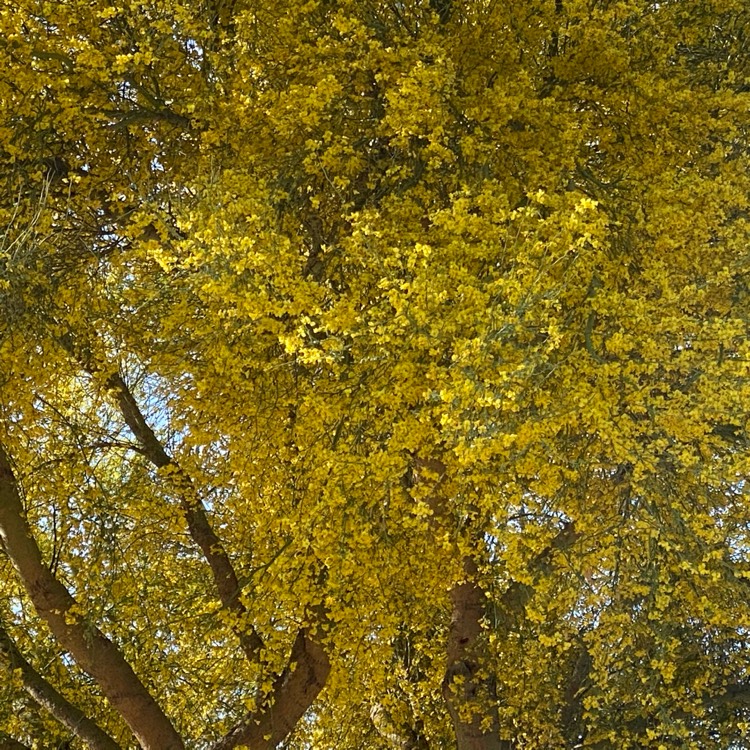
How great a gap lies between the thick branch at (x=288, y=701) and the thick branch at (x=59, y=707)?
2.92ft

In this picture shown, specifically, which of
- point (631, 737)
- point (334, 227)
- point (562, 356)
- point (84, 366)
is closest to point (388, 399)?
point (562, 356)

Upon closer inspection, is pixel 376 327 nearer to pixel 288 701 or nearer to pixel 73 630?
pixel 73 630

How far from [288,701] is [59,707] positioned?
1758 millimetres

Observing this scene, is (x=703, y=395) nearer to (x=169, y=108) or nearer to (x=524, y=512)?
(x=524, y=512)

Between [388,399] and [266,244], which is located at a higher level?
[266,244]

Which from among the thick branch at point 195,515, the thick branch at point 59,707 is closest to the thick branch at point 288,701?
the thick branch at point 195,515

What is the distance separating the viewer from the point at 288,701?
6.98 metres

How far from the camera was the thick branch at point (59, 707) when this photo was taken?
21.6ft

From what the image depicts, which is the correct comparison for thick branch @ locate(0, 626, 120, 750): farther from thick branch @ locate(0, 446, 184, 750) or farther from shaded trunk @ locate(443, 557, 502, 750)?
shaded trunk @ locate(443, 557, 502, 750)

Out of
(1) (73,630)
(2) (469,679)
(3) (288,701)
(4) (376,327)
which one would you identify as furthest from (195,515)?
(4) (376,327)

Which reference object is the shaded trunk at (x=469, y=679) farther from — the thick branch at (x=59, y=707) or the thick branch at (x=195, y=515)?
the thick branch at (x=59, y=707)

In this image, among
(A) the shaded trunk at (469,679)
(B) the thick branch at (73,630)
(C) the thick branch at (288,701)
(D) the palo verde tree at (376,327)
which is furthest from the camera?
(A) the shaded trunk at (469,679)

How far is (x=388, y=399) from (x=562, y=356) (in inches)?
38.9

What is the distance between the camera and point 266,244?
16.0ft
